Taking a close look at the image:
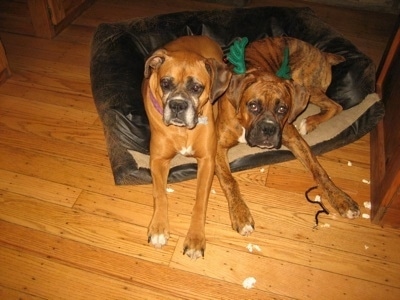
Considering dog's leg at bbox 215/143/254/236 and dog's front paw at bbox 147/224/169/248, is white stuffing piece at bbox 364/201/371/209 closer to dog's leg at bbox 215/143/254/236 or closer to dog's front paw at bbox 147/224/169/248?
dog's leg at bbox 215/143/254/236

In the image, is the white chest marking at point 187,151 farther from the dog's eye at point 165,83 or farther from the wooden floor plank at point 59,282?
the wooden floor plank at point 59,282

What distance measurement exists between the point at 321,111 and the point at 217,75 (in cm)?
154

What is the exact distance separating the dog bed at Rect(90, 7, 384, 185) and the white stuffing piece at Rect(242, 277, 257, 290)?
0.99 m

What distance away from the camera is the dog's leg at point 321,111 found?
11.1 ft

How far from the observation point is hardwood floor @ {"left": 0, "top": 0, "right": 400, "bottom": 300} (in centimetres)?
235

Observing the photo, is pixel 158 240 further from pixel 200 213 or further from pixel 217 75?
pixel 217 75

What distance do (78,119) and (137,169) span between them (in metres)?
1.15

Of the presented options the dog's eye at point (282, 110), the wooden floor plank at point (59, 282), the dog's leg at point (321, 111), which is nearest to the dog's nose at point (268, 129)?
the dog's eye at point (282, 110)

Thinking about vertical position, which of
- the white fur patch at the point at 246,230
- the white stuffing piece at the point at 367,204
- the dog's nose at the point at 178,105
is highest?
the dog's nose at the point at 178,105

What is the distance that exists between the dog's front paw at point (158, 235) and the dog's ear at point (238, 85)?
3.71ft

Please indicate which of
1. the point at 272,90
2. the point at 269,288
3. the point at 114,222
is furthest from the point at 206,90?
the point at 269,288

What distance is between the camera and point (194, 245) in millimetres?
2467

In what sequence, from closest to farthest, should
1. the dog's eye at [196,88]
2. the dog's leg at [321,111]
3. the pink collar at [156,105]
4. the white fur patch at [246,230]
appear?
the dog's eye at [196,88] < the white fur patch at [246,230] < the pink collar at [156,105] < the dog's leg at [321,111]

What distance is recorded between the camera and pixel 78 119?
361cm
